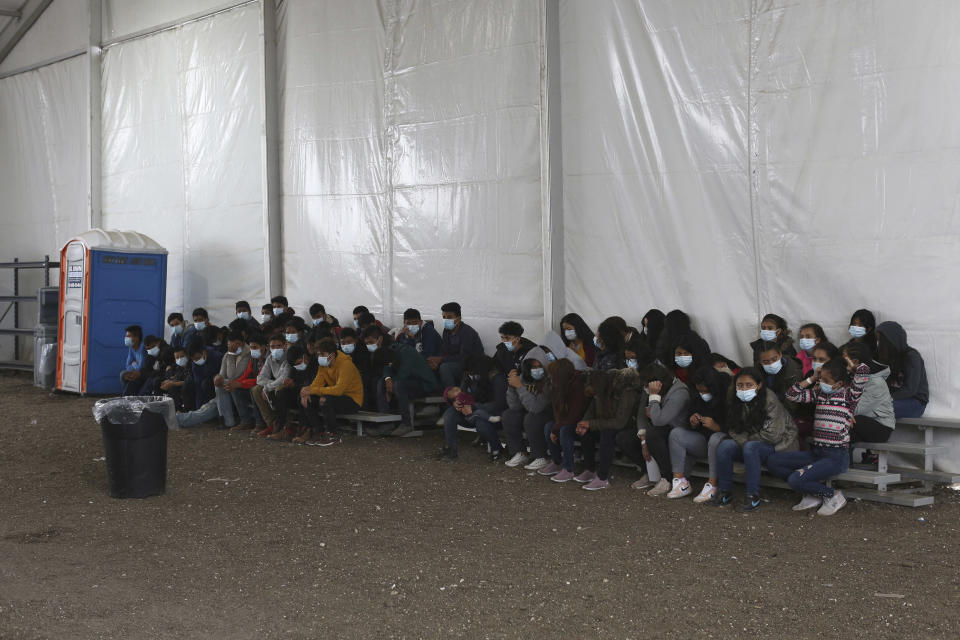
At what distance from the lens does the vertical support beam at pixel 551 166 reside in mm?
10289

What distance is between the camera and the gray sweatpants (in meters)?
7.21

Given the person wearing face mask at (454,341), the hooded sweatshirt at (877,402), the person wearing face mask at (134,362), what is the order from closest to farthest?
the hooded sweatshirt at (877,402)
the person wearing face mask at (454,341)
the person wearing face mask at (134,362)

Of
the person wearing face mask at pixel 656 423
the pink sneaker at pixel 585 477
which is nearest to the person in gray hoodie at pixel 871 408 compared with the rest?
the person wearing face mask at pixel 656 423

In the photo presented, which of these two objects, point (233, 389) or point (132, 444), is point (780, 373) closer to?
point (132, 444)

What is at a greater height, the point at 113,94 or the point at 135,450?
the point at 113,94

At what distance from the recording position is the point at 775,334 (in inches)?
322

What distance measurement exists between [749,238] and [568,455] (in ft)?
8.53

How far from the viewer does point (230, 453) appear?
31.2ft

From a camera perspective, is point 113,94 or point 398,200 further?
point 113,94

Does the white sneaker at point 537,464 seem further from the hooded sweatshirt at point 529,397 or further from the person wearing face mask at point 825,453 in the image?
the person wearing face mask at point 825,453

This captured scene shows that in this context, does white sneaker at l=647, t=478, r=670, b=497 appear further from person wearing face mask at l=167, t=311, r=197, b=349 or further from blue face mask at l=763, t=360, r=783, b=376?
person wearing face mask at l=167, t=311, r=197, b=349

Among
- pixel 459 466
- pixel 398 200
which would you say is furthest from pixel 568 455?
pixel 398 200

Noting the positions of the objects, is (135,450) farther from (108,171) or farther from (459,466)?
(108,171)

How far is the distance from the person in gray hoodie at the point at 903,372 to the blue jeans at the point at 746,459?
4.11 feet
